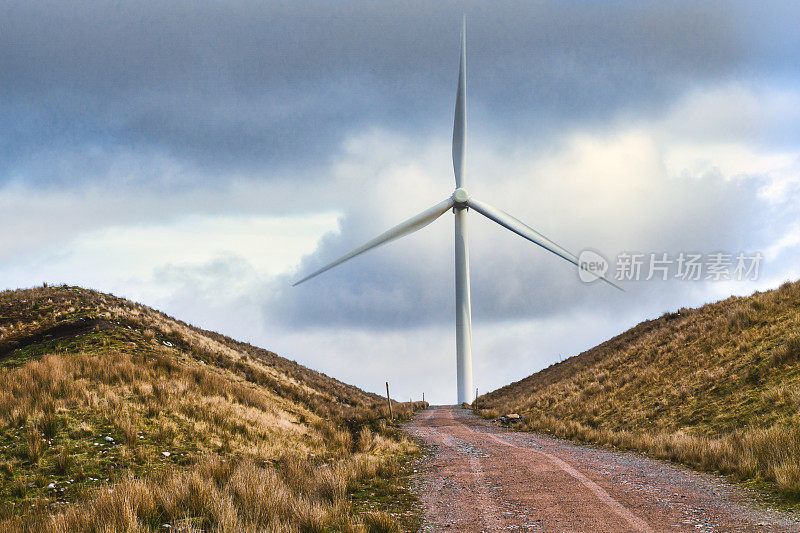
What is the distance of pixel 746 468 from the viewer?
562 inches

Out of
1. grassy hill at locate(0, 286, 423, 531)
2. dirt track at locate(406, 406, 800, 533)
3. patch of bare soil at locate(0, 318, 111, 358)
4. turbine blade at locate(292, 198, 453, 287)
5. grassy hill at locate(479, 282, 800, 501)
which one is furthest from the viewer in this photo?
turbine blade at locate(292, 198, 453, 287)

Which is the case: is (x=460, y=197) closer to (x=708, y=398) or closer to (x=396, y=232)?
(x=396, y=232)

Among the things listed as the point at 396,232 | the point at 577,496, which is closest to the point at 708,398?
the point at 577,496

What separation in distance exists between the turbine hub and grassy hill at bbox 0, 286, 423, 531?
23.7 m

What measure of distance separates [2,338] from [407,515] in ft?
112

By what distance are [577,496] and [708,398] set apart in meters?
17.1

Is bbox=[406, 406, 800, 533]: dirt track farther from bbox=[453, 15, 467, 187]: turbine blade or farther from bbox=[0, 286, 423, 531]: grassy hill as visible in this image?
bbox=[453, 15, 467, 187]: turbine blade

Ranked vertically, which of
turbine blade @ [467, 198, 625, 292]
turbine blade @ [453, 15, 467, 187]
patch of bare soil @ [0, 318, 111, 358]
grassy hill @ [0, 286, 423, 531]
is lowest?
grassy hill @ [0, 286, 423, 531]

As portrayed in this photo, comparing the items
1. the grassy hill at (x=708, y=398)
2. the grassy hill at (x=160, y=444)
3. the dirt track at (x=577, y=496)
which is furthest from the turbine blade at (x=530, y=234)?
the dirt track at (x=577, y=496)

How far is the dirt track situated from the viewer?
33.5 ft

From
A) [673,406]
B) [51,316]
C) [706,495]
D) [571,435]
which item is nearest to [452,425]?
[571,435]

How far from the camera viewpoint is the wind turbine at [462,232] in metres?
51.7

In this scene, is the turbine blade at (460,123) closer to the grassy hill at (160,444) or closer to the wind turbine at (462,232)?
the wind turbine at (462,232)

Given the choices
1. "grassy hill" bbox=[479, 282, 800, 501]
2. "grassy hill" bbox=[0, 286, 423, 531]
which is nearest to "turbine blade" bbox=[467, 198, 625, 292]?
"grassy hill" bbox=[479, 282, 800, 501]
